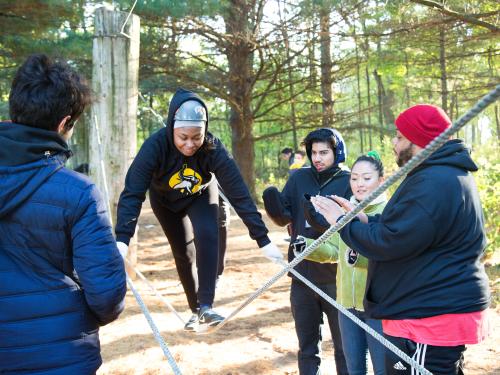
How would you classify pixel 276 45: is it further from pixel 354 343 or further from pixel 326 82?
pixel 354 343

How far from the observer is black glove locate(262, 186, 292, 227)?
311 centimetres

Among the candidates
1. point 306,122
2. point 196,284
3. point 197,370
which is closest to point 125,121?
point 196,284

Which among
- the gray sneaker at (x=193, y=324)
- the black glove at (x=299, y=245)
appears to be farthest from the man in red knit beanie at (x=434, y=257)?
the gray sneaker at (x=193, y=324)

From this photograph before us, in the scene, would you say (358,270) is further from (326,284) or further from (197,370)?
(197,370)

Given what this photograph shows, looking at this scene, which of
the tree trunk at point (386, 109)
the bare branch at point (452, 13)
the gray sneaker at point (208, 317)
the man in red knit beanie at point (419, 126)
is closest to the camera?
the man in red knit beanie at point (419, 126)

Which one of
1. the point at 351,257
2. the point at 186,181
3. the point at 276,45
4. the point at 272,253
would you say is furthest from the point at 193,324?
the point at 276,45

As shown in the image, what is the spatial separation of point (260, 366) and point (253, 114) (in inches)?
316

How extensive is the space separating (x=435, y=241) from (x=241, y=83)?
31.6 feet

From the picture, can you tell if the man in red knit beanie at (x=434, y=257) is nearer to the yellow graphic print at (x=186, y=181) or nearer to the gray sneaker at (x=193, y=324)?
the yellow graphic print at (x=186, y=181)

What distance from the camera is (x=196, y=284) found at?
3.72 metres

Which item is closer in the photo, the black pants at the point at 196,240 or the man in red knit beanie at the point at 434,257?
the man in red knit beanie at the point at 434,257

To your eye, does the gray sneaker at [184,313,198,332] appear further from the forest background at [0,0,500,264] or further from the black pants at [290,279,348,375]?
the forest background at [0,0,500,264]

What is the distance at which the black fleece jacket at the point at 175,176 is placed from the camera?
9.84 ft

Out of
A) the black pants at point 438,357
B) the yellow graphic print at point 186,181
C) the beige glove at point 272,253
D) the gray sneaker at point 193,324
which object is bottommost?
the gray sneaker at point 193,324
